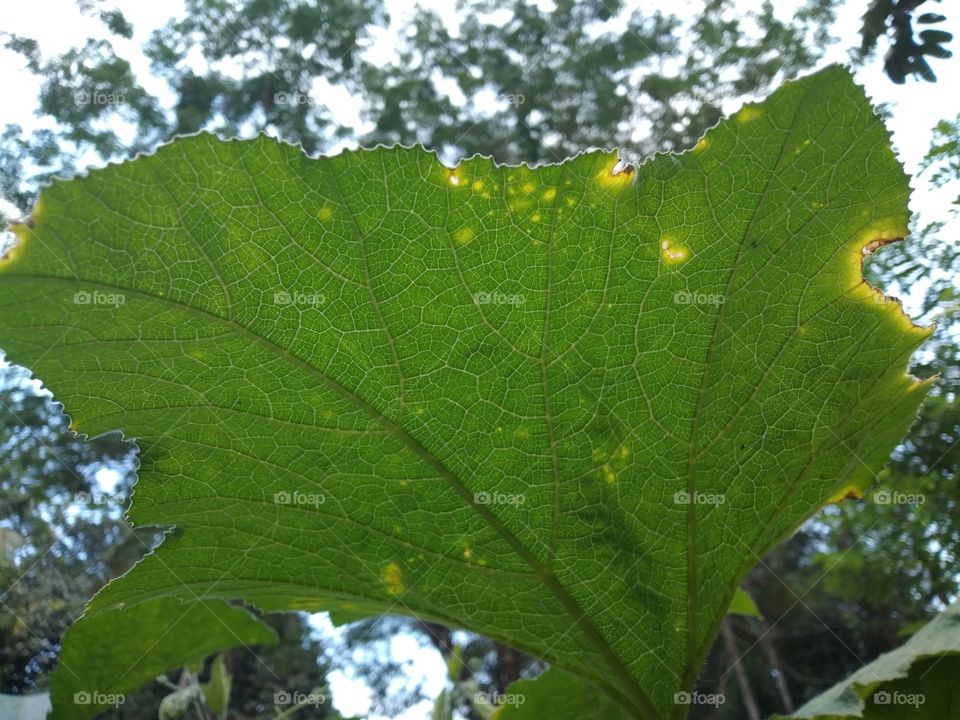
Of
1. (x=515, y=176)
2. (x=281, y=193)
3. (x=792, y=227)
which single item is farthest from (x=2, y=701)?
(x=792, y=227)

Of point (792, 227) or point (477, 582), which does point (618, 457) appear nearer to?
point (477, 582)

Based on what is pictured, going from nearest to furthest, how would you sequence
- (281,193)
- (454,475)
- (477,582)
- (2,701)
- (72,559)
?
(281,193)
(454,475)
(477,582)
(2,701)
(72,559)

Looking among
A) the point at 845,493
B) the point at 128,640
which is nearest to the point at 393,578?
the point at 845,493

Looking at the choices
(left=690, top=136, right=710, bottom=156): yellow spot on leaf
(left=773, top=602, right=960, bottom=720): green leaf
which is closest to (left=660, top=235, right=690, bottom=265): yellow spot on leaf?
(left=690, top=136, right=710, bottom=156): yellow spot on leaf

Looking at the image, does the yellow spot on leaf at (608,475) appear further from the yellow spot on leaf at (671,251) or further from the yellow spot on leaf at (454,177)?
the yellow spot on leaf at (454,177)

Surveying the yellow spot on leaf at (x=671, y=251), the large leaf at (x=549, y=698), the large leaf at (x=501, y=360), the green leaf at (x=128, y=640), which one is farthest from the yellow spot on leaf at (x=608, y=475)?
the green leaf at (x=128, y=640)
